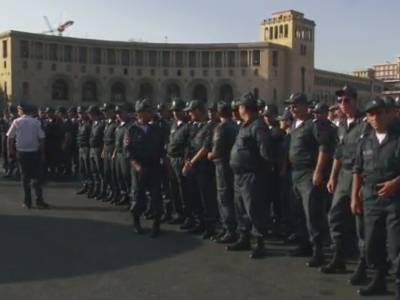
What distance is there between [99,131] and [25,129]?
1.61 m

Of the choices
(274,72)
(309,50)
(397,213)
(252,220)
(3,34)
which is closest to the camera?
(397,213)

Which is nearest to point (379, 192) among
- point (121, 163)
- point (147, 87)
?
point (121, 163)

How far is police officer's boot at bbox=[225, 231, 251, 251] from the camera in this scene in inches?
282

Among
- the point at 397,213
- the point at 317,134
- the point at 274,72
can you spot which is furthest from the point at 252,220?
the point at 274,72

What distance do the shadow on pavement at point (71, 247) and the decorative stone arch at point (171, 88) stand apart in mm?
70305

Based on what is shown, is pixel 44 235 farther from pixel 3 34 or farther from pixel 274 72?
pixel 274 72

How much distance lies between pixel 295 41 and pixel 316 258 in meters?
84.5

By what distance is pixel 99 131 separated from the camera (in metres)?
11.2

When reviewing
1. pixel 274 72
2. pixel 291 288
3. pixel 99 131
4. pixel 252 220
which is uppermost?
pixel 274 72

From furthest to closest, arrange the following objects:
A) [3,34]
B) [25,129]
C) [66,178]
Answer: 1. [3,34]
2. [66,178]
3. [25,129]

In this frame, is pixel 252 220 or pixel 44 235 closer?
pixel 252 220

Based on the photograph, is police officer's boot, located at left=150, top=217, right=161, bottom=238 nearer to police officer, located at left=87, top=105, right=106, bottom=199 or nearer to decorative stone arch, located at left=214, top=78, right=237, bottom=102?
police officer, located at left=87, top=105, right=106, bottom=199

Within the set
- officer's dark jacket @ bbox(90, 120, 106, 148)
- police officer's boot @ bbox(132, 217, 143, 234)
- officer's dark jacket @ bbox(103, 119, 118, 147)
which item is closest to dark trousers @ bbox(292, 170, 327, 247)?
police officer's boot @ bbox(132, 217, 143, 234)

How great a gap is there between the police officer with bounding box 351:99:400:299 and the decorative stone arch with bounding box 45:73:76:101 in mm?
66989
